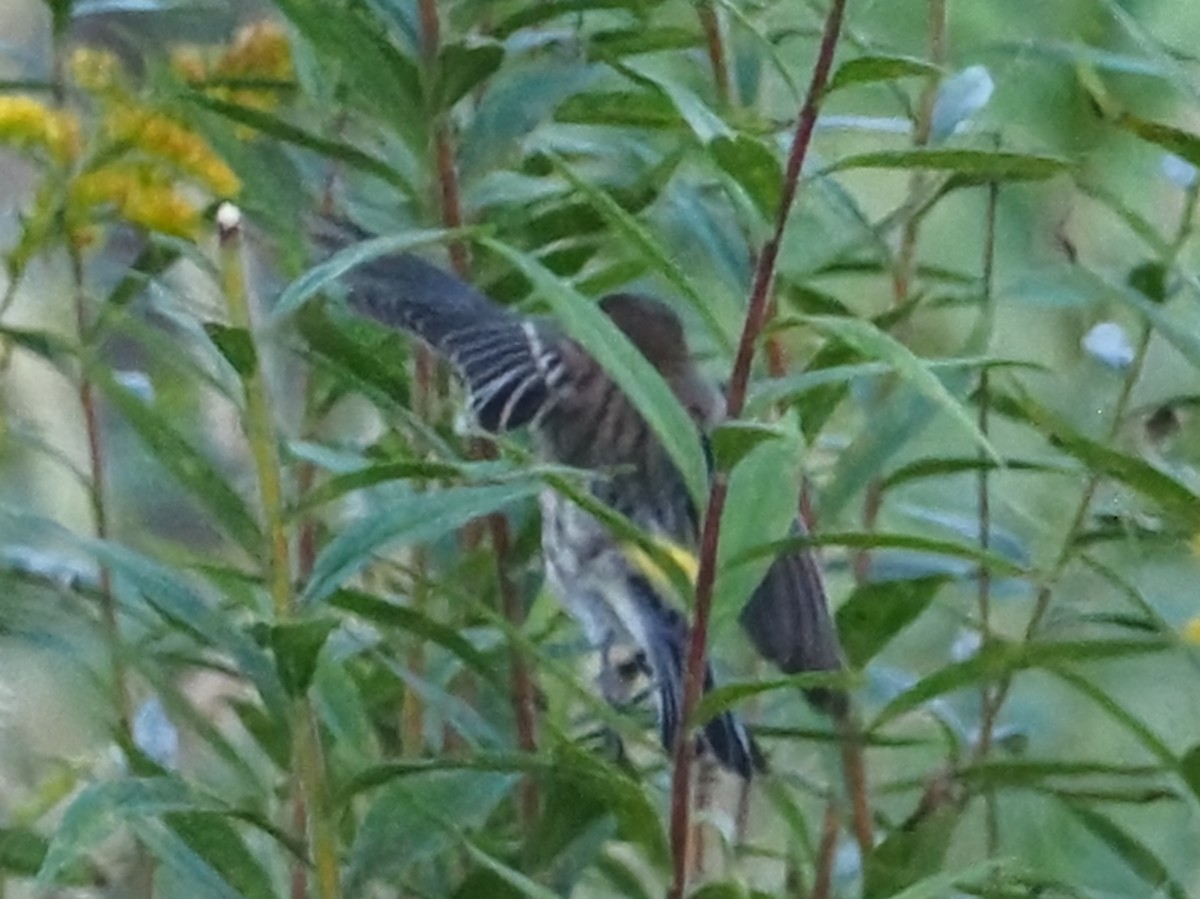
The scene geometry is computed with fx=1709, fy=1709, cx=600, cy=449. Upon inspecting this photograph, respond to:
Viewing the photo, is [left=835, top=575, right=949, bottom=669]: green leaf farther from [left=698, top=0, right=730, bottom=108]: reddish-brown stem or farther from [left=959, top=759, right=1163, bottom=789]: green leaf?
[left=698, top=0, right=730, bottom=108]: reddish-brown stem

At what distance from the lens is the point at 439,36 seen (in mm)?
526

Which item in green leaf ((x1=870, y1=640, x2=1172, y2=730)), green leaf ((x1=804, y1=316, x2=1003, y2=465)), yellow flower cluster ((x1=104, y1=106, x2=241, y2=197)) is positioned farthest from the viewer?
yellow flower cluster ((x1=104, y1=106, x2=241, y2=197))

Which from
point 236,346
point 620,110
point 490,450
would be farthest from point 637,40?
point 236,346

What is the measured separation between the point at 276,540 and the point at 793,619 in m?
0.19

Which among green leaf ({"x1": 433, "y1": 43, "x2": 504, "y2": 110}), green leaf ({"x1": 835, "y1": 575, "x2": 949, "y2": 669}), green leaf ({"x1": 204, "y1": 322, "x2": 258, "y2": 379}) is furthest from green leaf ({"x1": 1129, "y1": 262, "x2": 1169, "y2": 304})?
green leaf ({"x1": 204, "y1": 322, "x2": 258, "y2": 379})

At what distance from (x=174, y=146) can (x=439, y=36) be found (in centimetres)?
11

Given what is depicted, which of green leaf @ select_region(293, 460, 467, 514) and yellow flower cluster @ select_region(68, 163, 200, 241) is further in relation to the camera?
yellow flower cluster @ select_region(68, 163, 200, 241)

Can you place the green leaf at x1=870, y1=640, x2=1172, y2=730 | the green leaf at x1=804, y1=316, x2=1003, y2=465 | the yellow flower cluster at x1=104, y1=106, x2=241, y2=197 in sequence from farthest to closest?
the yellow flower cluster at x1=104, y1=106, x2=241, y2=197
the green leaf at x1=870, y1=640, x2=1172, y2=730
the green leaf at x1=804, y1=316, x2=1003, y2=465

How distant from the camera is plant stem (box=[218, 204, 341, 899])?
1.28 feet

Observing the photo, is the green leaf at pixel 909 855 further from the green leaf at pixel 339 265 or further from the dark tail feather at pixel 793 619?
the green leaf at pixel 339 265

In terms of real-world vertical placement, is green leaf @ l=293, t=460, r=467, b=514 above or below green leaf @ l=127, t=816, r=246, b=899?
above

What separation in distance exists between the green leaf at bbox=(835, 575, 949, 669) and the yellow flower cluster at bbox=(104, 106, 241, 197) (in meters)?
0.25

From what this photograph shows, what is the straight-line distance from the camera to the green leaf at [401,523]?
418mm

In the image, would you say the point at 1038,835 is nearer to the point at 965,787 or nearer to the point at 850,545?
the point at 965,787
